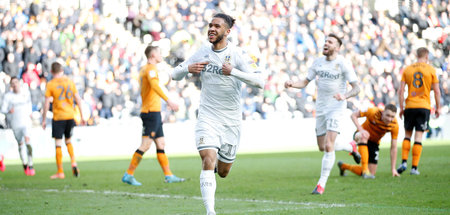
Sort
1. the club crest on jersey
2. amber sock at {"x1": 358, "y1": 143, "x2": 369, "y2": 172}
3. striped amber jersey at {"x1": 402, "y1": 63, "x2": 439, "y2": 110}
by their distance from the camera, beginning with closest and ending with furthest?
the club crest on jersey → amber sock at {"x1": 358, "y1": 143, "x2": 369, "y2": 172} → striped amber jersey at {"x1": 402, "y1": 63, "x2": 439, "y2": 110}

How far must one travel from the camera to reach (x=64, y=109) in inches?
535

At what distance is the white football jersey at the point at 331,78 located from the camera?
34.7 ft

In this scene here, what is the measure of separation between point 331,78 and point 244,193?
7.18ft

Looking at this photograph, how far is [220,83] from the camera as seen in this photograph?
721 cm

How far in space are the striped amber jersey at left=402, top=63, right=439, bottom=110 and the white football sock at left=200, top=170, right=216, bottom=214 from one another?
6.64 meters

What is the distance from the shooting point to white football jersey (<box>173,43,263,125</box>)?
7176mm

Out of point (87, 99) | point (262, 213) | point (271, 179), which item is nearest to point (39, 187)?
point (271, 179)

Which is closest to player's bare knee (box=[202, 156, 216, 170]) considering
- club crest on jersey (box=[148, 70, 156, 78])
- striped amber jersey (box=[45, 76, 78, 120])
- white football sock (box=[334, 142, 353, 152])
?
club crest on jersey (box=[148, 70, 156, 78])

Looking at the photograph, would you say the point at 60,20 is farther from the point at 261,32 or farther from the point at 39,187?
the point at 39,187

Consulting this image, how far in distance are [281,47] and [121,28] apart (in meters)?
5.65

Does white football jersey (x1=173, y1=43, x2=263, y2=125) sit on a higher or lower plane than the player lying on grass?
higher

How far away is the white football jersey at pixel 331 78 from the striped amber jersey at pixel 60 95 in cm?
502

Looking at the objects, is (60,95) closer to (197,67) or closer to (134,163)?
(134,163)

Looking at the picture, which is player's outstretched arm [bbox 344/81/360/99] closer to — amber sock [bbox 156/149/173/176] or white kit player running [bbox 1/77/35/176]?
amber sock [bbox 156/149/173/176]
